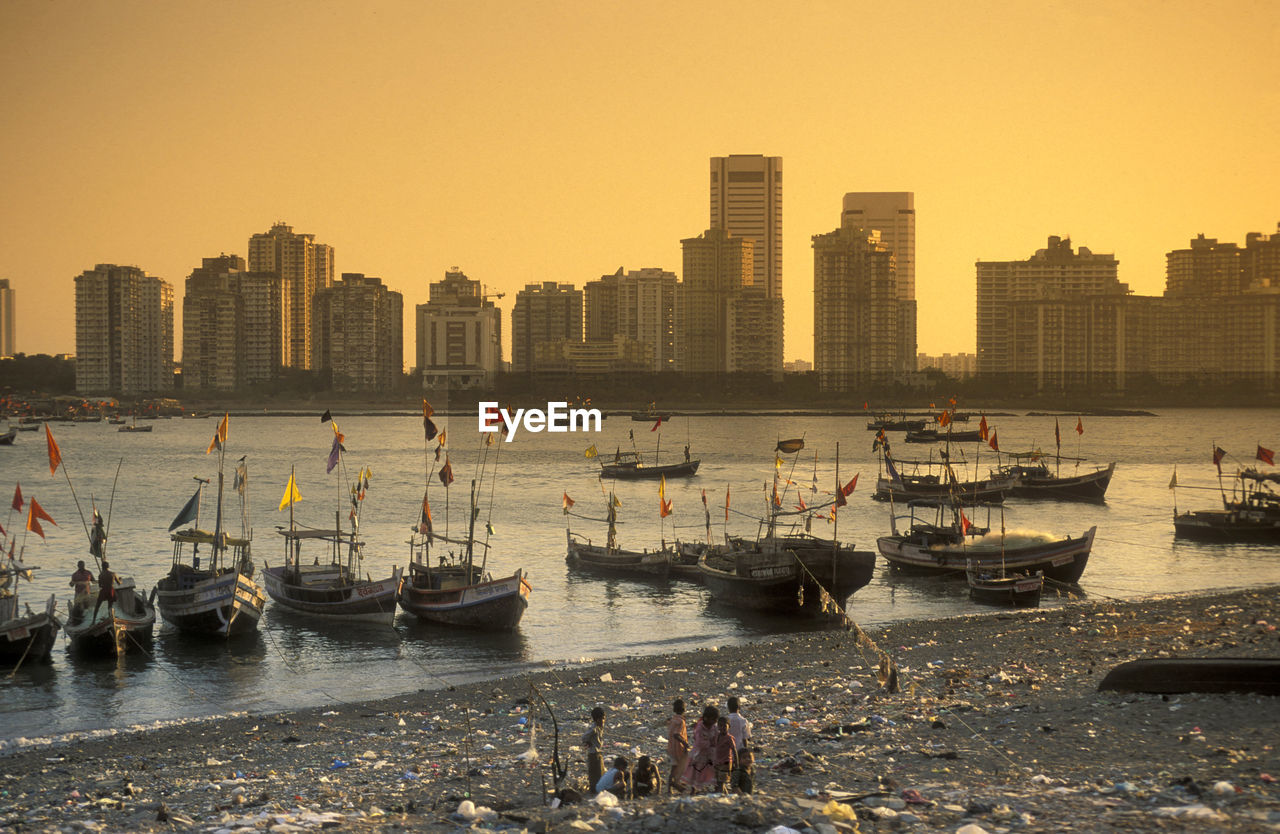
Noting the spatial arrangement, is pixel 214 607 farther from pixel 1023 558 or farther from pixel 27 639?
pixel 1023 558

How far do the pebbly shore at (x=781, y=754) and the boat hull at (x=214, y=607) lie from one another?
7.16 metres

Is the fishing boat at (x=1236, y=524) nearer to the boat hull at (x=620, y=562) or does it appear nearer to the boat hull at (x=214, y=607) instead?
the boat hull at (x=620, y=562)

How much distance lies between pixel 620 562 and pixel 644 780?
87.8 ft

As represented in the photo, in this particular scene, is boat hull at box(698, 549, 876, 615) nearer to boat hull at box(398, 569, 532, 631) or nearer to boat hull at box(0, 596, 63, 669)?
boat hull at box(398, 569, 532, 631)

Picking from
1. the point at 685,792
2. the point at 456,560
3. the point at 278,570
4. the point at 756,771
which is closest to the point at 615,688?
the point at 756,771

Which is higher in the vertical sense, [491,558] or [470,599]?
[470,599]

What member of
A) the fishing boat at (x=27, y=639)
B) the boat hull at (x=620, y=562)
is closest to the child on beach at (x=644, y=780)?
the fishing boat at (x=27, y=639)

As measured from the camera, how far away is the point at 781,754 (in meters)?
14.7

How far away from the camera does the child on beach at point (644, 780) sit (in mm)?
11898

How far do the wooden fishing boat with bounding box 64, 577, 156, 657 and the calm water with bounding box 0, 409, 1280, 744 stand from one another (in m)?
0.42

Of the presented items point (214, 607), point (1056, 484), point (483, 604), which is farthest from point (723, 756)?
point (1056, 484)

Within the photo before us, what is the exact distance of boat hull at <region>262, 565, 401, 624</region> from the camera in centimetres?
3036

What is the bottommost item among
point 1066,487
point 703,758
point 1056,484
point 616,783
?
point 1066,487

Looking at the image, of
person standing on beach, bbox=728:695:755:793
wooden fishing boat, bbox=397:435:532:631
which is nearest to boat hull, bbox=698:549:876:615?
wooden fishing boat, bbox=397:435:532:631
